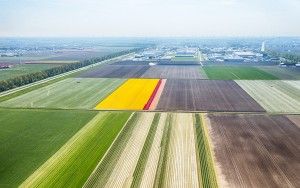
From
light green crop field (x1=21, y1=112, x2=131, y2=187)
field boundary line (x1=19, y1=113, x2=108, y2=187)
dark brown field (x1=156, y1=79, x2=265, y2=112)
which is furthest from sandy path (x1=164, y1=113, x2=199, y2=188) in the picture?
field boundary line (x1=19, y1=113, x2=108, y2=187)

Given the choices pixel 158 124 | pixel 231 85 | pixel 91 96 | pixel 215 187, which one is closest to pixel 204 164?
pixel 215 187

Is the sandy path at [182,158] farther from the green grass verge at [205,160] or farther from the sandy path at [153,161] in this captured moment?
the sandy path at [153,161]

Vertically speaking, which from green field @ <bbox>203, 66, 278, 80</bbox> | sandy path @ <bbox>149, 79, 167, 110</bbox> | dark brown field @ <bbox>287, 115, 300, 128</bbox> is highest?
dark brown field @ <bbox>287, 115, 300, 128</bbox>

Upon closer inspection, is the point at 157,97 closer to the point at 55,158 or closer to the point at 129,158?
the point at 129,158

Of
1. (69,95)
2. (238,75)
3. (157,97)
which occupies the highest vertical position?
(157,97)

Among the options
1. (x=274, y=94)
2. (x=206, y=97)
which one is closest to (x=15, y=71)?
(x=206, y=97)

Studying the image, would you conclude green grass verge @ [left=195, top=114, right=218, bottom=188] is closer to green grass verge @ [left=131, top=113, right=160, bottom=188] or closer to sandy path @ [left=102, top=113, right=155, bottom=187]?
green grass verge @ [left=131, top=113, right=160, bottom=188]

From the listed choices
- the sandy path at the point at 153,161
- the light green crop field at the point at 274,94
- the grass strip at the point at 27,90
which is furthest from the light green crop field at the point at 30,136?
the light green crop field at the point at 274,94
